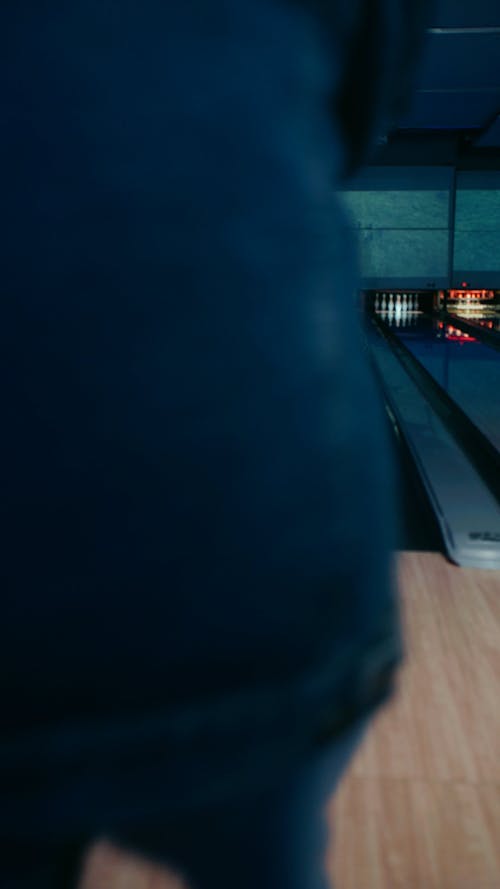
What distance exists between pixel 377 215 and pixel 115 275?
8.05m

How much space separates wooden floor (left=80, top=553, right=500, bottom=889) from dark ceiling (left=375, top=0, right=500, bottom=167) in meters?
2.32

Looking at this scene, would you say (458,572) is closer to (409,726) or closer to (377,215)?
(409,726)

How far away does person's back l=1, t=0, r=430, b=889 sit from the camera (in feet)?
0.89

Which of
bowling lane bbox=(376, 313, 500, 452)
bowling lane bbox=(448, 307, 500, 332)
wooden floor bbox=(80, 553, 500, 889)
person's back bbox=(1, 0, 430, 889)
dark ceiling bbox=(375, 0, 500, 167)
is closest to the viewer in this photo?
person's back bbox=(1, 0, 430, 889)

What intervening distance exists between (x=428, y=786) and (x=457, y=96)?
6090 millimetres

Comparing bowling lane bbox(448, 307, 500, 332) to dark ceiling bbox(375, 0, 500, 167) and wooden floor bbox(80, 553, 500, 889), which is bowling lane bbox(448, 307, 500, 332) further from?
wooden floor bbox(80, 553, 500, 889)

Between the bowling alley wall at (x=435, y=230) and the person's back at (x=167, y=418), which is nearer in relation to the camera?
the person's back at (x=167, y=418)

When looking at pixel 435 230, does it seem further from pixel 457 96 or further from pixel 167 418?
pixel 167 418

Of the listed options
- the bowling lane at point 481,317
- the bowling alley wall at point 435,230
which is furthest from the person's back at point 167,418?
the bowling alley wall at point 435,230

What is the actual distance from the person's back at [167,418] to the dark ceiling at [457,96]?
285 centimetres

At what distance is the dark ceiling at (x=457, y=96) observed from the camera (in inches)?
174

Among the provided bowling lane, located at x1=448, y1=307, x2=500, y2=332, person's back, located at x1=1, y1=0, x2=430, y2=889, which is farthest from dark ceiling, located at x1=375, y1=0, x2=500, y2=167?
person's back, located at x1=1, y1=0, x2=430, y2=889

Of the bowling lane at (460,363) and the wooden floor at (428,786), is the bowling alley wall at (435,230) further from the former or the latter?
the wooden floor at (428,786)

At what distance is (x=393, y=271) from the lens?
7.79m
